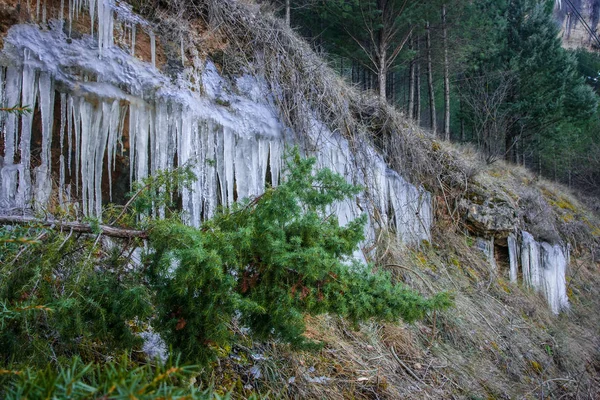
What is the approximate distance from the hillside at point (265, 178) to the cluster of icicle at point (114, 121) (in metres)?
0.02

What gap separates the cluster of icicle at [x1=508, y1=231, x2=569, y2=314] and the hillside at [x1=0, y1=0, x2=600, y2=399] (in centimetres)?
4

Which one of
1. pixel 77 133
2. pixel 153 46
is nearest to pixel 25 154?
pixel 77 133

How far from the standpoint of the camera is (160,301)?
1816 millimetres

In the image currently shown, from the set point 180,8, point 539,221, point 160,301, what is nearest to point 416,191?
point 539,221

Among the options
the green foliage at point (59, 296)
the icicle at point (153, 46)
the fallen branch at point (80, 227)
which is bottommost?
the green foliage at point (59, 296)

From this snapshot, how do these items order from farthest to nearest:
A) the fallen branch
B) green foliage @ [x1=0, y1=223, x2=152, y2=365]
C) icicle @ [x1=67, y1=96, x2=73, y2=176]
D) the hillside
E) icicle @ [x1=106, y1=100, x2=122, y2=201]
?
icicle @ [x1=106, y1=100, x2=122, y2=201]
icicle @ [x1=67, y1=96, x2=73, y2=176]
the hillside
the fallen branch
green foliage @ [x1=0, y1=223, x2=152, y2=365]

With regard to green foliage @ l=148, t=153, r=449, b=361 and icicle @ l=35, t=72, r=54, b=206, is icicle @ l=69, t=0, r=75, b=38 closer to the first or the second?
icicle @ l=35, t=72, r=54, b=206

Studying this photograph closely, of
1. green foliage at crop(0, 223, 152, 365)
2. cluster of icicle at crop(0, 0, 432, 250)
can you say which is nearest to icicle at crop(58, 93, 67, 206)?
cluster of icicle at crop(0, 0, 432, 250)

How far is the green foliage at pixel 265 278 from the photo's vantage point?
1.75 m

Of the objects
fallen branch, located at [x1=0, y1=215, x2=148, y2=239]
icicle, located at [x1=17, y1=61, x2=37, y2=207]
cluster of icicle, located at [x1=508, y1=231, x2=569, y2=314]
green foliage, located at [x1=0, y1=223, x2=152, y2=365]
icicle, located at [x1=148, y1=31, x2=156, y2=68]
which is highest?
icicle, located at [x1=148, y1=31, x2=156, y2=68]

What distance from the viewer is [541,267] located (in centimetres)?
793

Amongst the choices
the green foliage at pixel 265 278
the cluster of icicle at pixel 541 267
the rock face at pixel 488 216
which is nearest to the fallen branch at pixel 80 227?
the green foliage at pixel 265 278

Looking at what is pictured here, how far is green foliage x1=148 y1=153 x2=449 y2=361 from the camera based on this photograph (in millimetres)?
1749

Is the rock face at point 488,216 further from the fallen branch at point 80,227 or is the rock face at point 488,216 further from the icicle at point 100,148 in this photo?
the fallen branch at point 80,227
